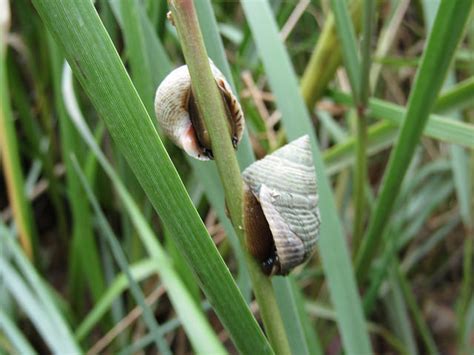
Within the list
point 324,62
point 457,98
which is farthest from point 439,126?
point 324,62

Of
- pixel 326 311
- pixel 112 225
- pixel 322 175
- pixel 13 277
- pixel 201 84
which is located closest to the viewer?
pixel 201 84

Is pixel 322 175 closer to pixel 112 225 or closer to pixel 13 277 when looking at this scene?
pixel 13 277

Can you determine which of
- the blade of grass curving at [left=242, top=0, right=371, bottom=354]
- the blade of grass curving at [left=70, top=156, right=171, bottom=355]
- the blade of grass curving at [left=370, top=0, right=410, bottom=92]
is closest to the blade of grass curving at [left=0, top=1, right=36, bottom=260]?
the blade of grass curving at [left=70, top=156, right=171, bottom=355]

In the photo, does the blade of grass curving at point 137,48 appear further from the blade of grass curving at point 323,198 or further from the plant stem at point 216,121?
the plant stem at point 216,121

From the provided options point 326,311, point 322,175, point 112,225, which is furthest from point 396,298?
point 112,225

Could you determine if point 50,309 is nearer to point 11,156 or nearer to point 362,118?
point 11,156

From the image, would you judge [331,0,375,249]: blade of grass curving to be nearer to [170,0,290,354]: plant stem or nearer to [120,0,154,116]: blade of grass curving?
[120,0,154,116]: blade of grass curving

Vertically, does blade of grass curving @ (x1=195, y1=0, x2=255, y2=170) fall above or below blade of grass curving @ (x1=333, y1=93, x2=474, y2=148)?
above
